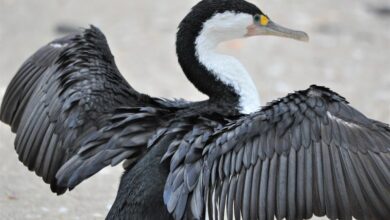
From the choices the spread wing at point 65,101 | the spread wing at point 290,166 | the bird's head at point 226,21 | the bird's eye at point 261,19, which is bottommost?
the spread wing at point 290,166

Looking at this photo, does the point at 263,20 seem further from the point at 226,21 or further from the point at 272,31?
the point at 226,21

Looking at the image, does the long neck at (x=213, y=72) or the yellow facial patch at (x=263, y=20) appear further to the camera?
the yellow facial patch at (x=263, y=20)

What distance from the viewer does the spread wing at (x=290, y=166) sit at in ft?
16.1

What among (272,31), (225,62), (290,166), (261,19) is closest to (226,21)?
(225,62)

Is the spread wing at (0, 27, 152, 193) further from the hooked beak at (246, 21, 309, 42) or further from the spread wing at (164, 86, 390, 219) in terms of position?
the hooked beak at (246, 21, 309, 42)

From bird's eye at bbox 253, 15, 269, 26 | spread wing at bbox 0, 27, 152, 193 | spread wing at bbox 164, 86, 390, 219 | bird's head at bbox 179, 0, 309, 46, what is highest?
bird's eye at bbox 253, 15, 269, 26

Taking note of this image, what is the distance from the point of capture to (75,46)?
253 inches

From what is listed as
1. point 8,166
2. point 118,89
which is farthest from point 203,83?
point 8,166

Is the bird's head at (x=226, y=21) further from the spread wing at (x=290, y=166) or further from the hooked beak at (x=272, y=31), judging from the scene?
the spread wing at (x=290, y=166)

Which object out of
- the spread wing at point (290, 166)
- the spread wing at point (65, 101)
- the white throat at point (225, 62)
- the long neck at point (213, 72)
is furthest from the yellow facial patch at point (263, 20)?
the spread wing at point (290, 166)

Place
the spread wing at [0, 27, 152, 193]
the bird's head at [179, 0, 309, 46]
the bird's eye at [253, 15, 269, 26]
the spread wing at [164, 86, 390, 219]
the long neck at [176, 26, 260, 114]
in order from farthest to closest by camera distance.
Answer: the bird's eye at [253, 15, 269, 26]
the bird's head at [179, 0, 309, 46]
the long neck at [176, 26, 260, 114]
the spread wing at [0, 27, 152, 193]
the spread wing at [164, 86, 390, 219]

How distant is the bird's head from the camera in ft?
20.2

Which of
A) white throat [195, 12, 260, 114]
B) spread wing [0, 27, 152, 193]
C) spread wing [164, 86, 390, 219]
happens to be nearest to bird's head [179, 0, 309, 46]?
white throat [195, 12, 260, 114]

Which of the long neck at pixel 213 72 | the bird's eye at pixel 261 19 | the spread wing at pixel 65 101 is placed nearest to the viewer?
the spread wing at pixel 65 101
